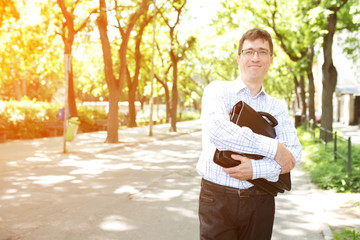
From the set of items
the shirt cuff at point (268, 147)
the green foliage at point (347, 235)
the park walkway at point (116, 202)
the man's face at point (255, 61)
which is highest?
the man's face at point (255, 61)

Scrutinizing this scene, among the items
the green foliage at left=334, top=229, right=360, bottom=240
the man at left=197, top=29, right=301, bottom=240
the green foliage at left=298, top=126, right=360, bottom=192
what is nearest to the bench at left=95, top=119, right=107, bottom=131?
the green foliage at left=298, top=126, right=360, bottom=192

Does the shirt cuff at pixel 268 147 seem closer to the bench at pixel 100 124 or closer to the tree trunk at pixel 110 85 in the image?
the tree trunk at pixel 110 85

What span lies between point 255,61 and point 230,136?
1.73 ft

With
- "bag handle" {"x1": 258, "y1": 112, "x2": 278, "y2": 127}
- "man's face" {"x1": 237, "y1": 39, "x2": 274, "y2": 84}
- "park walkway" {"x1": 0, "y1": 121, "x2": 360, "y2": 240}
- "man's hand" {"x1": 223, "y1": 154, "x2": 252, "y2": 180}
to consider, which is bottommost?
"park walkway" {"x1": 0, "y1": 121, "x2": 360, "y2": 240}

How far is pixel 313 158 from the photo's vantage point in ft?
41.1

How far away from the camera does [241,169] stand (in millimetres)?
2408

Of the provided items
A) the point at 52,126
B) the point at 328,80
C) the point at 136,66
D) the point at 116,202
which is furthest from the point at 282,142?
the point at 136,66

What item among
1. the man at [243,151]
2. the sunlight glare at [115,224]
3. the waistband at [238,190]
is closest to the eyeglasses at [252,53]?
the man at [243,151]

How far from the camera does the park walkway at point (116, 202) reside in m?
5.74

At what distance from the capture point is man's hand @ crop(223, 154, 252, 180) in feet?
7.89

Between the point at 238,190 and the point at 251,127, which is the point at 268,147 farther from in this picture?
the point at 238,190

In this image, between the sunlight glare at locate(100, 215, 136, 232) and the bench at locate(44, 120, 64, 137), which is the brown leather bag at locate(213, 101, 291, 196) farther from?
the bench at locate(44, 120, 64, 137)

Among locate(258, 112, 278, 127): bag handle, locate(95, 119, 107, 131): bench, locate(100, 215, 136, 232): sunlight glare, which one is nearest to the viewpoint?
locate(258, 112, 278, 127): bag handle

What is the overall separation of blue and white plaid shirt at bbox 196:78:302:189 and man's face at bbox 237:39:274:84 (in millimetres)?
72
